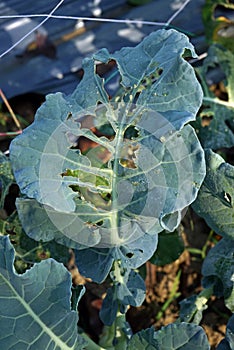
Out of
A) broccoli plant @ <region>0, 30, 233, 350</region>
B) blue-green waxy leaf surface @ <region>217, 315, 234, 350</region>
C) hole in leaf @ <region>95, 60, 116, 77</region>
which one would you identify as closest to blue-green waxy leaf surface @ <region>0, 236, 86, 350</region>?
broccoli plant @ <region>0, 30, 233, 350</region>

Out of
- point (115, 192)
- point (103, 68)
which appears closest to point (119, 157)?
point (115, 192)

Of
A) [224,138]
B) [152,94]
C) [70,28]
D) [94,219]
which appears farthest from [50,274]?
[70,28]

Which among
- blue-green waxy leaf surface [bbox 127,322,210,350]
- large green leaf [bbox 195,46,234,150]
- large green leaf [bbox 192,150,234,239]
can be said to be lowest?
large green leaf [bbox 195,46,234,150]

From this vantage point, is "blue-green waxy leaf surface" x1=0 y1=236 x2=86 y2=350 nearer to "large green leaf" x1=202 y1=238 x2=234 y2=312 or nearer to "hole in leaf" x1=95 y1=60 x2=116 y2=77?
"large green leaf" x1=202 y1=238 x2=234 y2=312

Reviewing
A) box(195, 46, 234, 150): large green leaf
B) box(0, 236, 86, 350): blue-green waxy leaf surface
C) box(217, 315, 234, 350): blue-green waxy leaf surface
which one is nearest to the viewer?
box(0, 236, 86, 350): blue-green waxy leaf surface

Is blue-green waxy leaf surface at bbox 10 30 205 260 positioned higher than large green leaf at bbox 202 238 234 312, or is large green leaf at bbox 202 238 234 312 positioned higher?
blue-green waxy leaf surface at bbox 10 30 205 260

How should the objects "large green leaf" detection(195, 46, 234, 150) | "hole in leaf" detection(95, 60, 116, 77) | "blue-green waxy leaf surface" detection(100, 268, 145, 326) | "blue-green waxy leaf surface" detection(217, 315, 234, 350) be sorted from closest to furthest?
"blue-green waxy leaf surface" detection(217, 315, 234, 350) → "blue-green waxy leaf surface" detection(100, 268, 145, 326) → "large green leaf" detection(195, 46, 234, 150) → "hole in leaf" detection(95, 60, 116, 77)

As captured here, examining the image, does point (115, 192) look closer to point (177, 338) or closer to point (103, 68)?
point (177, 338)
